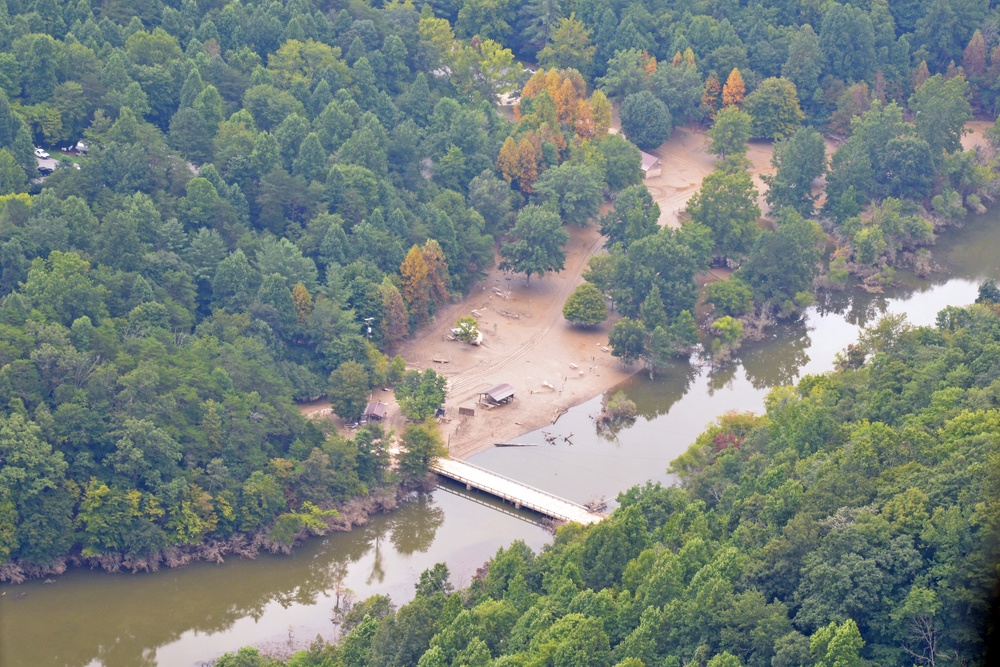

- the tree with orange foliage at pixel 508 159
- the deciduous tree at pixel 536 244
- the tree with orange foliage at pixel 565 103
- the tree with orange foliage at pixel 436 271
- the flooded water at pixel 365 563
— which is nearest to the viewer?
the flooded water at pixel 365 563

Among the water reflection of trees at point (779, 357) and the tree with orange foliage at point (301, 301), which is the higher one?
the tree with orange foliage at point (301, 301)

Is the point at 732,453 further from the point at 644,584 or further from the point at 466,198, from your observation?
the point at 466,198

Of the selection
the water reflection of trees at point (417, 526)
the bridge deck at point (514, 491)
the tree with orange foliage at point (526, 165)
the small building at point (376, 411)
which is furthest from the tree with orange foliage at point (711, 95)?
the water reflection of trees at point (417, 526)

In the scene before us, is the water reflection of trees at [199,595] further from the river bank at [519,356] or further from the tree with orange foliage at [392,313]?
the tree with orange foliage at [392,313]

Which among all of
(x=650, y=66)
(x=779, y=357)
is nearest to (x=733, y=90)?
(x=650, y=66)

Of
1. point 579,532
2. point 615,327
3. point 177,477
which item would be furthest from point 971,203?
point 177,477

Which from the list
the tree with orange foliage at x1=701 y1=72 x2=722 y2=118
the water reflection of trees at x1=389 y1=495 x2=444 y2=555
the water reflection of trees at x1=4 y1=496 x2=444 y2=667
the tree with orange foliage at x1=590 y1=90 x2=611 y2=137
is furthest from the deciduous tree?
the tree with orange foliage at x1=701 y1=72 x2=722 y2=118
